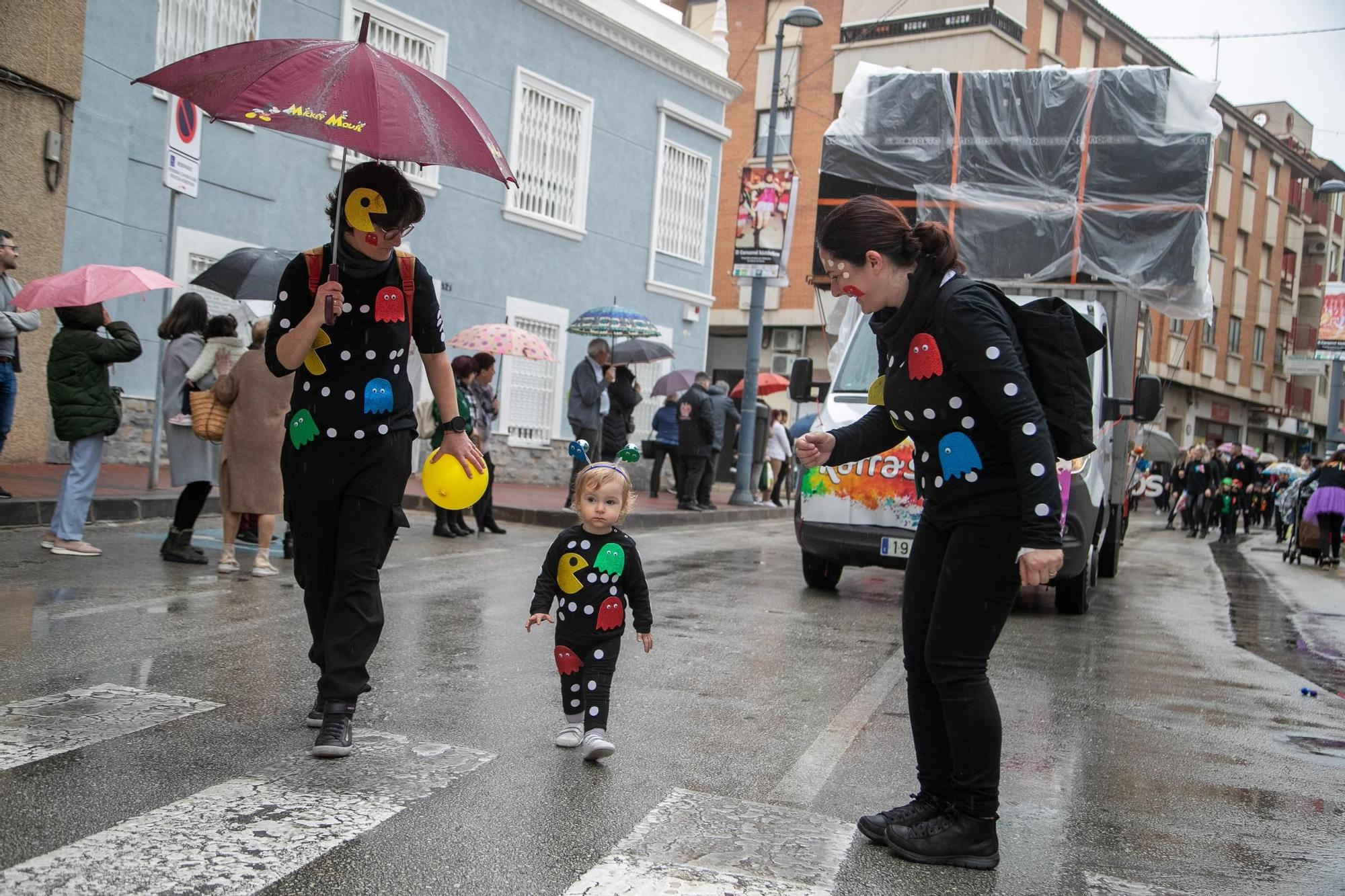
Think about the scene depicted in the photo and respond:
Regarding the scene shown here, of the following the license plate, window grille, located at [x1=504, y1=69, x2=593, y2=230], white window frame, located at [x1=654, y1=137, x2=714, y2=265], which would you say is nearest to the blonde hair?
the license plate

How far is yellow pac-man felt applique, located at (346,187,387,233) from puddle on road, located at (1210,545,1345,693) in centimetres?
594

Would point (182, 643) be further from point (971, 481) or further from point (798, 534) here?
point (798, 534)

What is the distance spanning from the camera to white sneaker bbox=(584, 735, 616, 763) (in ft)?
14.6

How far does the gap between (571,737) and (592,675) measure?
9.2 inches

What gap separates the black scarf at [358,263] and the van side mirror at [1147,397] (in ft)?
24.0

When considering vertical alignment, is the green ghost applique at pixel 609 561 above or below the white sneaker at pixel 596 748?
above

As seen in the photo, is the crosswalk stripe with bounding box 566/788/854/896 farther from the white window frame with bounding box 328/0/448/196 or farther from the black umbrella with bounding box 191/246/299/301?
the white window frame with bounding box 328/0/448/196

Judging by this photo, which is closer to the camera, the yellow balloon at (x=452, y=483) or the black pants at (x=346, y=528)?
the black pants at (x=346, y=528)

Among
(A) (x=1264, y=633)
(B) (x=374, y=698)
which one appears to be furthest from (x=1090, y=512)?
(B) (x=374, y=698)

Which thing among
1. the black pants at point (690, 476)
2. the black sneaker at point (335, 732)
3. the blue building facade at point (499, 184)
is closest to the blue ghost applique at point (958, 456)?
the black sneaker at point (335, 732)

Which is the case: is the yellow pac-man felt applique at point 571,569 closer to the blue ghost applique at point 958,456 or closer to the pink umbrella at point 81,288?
the blue ghost applique at point 958,456

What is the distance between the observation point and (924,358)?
372 centimetres

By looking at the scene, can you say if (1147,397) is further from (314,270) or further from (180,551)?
(314,270)

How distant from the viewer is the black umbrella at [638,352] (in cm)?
1848
